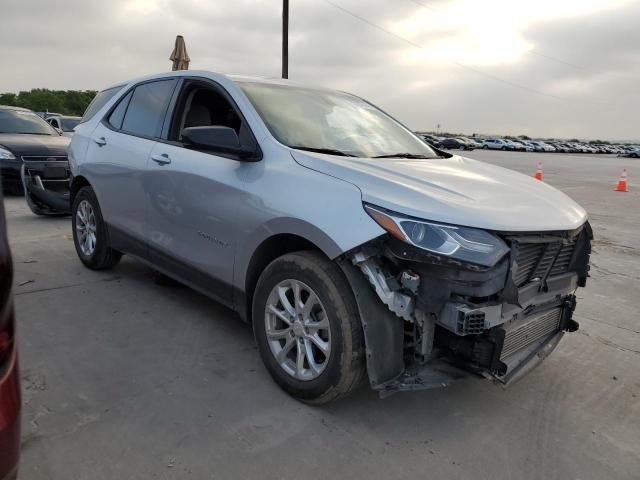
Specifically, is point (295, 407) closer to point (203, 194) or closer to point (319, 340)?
point (319, 340)

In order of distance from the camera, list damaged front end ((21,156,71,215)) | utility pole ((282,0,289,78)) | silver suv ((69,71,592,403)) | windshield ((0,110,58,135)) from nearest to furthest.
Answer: silver suv ((69,71,592,403))
damaged front end ((21,156,71,215))
windshield ((0,110,58,135))
utility pole ((282,0,289,78))

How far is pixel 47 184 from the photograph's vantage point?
779cm

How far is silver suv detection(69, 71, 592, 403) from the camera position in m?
2.44

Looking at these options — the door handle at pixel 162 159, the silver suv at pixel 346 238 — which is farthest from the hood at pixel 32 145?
the door handle at pixel 162 159

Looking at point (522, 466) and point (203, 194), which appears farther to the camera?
point (203, 194)

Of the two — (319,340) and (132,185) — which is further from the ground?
(132,185)

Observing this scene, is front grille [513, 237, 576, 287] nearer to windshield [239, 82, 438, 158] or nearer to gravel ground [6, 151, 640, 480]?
gravel ground [6, 151, 640, 480]

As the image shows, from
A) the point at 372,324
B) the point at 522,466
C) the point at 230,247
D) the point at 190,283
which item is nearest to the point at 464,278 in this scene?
the point at 372,324

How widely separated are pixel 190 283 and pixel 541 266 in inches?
90.5

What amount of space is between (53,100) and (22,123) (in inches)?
2568

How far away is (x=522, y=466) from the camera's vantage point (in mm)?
2471

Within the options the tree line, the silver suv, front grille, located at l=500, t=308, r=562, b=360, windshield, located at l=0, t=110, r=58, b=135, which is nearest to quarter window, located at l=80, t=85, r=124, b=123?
the silver suv

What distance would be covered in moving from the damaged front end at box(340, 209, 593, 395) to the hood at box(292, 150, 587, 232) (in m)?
0.07

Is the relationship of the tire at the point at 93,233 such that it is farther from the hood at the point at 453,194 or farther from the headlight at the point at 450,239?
the headlight at the point at 450,239
